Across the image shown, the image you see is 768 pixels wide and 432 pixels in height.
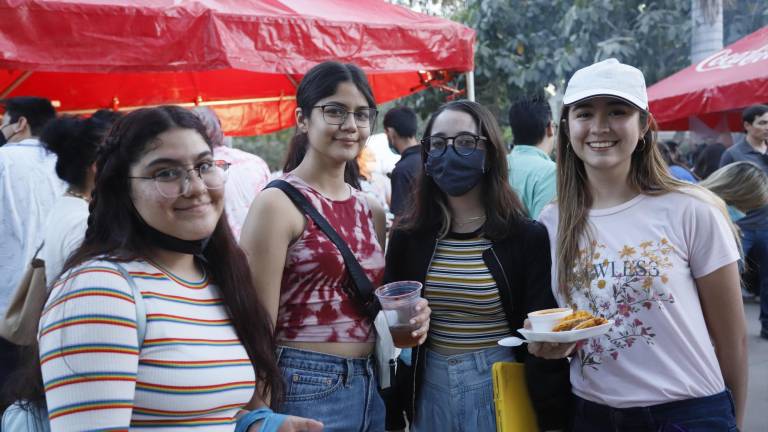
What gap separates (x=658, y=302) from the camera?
2170 mm

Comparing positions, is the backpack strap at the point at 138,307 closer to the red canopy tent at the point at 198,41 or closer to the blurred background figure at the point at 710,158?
the red canopy tent at the point at 198,41

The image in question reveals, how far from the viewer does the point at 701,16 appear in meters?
13.5

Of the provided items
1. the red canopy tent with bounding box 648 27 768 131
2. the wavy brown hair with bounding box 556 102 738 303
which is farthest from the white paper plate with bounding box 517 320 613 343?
the red canopy tent with bounding box 648 27 768 131

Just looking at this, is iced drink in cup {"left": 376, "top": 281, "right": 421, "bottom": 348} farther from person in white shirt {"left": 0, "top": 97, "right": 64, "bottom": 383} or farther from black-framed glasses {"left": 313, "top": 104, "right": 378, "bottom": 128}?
person in white shirt {"left": 0, "top": 97, "right": 64, "bottom": 383}

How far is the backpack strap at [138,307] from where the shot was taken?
158cm

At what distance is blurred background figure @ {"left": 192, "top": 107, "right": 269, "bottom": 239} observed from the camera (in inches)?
203

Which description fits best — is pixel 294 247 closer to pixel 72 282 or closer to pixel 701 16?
pixel 72 282

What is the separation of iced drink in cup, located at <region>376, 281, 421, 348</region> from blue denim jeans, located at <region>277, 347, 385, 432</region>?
245 millimetres

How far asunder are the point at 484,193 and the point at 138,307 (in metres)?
1.64

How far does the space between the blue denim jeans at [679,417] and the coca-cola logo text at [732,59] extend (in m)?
7.48

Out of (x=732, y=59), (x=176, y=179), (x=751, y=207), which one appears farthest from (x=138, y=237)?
(x=732, y=59)

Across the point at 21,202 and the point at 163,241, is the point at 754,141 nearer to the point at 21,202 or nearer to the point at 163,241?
the point at 21,202

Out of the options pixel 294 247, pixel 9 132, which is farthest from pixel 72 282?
pixel 9 132

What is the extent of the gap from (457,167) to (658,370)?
3.62ft
